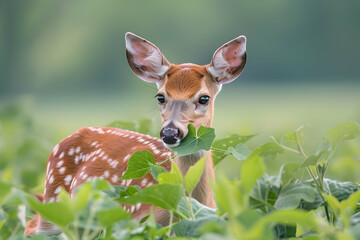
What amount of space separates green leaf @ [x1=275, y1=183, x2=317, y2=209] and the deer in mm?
462

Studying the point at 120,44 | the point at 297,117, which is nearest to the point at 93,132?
the point at 297,117

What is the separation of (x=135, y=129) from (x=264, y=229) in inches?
43.1

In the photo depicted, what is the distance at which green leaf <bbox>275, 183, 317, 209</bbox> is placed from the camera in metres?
0.54

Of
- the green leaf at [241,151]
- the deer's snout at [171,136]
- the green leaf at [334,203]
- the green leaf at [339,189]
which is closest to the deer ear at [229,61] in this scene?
the deer's snout at [171,136]

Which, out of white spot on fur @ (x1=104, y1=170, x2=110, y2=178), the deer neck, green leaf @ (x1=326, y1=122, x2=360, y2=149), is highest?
green leaf @ (x1=326, y1=122, x2=360, y2=149)

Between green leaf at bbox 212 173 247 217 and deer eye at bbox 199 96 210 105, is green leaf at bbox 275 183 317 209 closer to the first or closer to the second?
green leaf at bbox 212 173 247 217

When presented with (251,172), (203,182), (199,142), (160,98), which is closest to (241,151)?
(199,142)

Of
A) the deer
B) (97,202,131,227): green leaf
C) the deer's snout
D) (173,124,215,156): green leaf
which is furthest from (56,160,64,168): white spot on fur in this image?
(97,202,131,227): green leaf

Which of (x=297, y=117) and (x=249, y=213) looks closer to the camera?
(x=249, y=213)

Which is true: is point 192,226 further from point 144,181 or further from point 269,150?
point 144,181

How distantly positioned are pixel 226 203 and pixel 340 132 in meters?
0.22

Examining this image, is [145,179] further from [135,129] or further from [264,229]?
[264,229]

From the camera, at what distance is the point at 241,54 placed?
4.03ft

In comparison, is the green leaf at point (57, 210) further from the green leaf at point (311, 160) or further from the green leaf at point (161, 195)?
the green leaf at point (311, 160)
